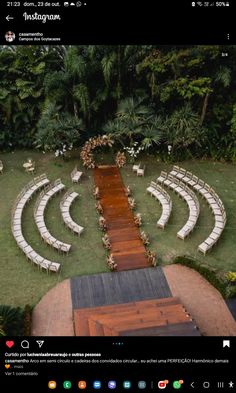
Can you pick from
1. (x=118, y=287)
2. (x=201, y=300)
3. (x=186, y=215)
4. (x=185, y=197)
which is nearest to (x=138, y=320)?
(x=118, y=287)

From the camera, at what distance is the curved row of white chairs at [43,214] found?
83.6 feet

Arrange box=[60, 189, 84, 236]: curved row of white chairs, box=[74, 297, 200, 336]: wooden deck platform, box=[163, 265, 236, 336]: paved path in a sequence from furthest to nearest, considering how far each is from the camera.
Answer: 1. box=[60, 189, 84, 236]: curved row of white chairs
2. box=[163, 265, 236, 336]: paved path
3. box=[74, 297, 200, 336]: wooden deck platform

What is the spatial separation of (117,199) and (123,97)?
8691 mm

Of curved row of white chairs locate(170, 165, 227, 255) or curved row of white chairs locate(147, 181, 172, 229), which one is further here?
curved row of white chairs locate(147, 181, 172, 229)

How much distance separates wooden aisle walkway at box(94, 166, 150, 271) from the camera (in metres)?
25.1

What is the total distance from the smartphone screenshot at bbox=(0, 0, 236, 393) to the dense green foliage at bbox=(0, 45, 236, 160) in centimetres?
11

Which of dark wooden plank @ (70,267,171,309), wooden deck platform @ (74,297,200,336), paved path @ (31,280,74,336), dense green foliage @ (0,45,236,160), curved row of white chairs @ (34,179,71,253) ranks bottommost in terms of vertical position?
paved path @ (31,280,74,336)

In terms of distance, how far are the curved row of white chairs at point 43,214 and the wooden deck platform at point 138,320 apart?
16.9 ft

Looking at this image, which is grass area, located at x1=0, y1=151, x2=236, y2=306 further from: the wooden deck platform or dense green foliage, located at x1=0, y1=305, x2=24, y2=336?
the wooden deck platform

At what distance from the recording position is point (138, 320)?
19516mm
